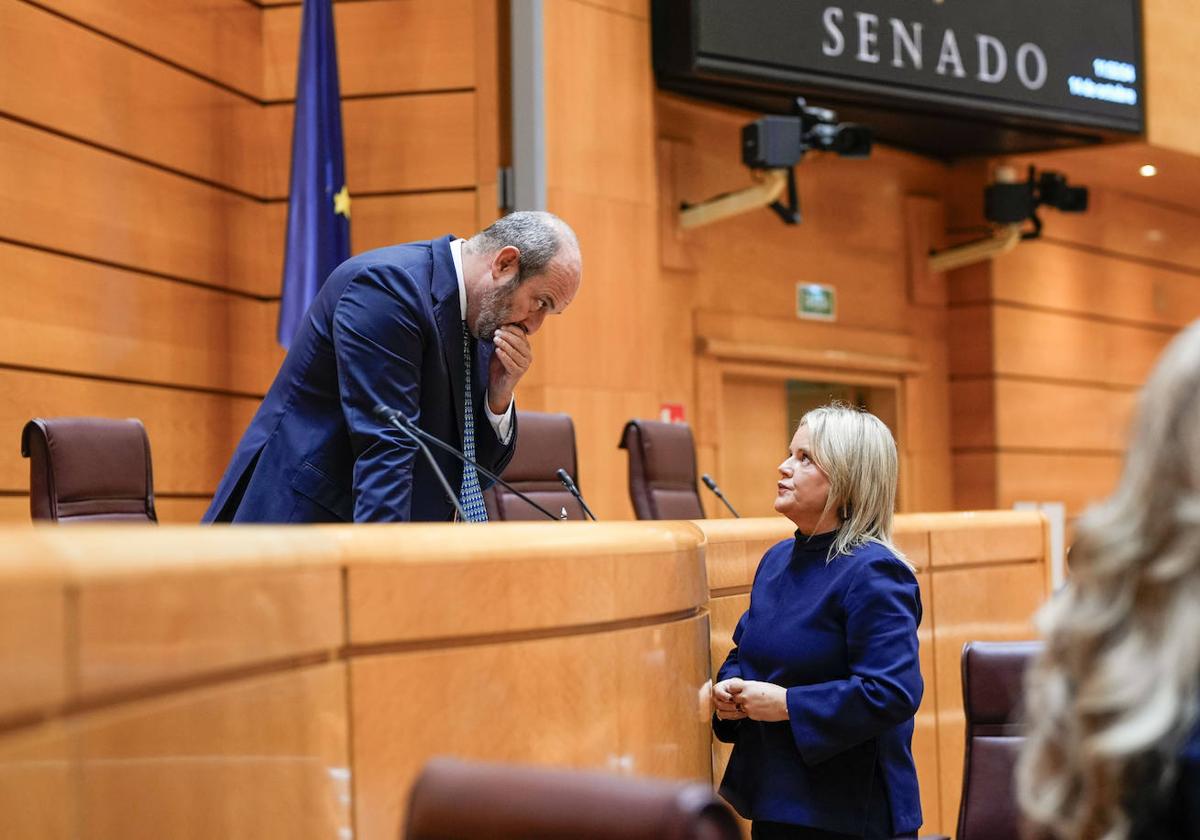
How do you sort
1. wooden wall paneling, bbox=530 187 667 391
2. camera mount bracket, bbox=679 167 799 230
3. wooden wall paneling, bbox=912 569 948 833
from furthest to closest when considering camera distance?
camera mount bracket, bbox=679 167 799 230 → wooden wall paneling, bbox=530 187 667 391 → wooden wall paneling, bbox=912 569 948 833

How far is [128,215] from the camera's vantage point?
5004 millimetres

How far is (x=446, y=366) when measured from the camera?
2557 millimetres

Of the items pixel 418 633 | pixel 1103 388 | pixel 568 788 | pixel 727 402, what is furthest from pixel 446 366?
pixel 1103 388

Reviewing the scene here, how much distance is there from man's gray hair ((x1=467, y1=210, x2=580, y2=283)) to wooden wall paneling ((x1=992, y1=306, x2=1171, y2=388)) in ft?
18.5

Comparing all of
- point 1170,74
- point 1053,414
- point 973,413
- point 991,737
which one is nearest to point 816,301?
point 973,413

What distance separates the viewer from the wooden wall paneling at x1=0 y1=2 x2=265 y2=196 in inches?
179

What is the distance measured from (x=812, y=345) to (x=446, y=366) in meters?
4.87

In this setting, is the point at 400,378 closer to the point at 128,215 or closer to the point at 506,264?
the point at 506,264

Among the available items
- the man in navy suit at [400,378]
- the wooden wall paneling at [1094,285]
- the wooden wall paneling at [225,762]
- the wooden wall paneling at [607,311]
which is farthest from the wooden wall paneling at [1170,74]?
the wooden wall paneling at [225,762]

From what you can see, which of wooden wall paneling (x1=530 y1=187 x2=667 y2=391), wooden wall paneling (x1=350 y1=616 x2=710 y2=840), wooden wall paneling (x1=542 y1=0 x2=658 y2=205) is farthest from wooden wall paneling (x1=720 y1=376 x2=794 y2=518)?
wooden wall paneling (x1=350 y1=616 x2=710 y2=840)

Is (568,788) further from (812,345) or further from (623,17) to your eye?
(812,345)

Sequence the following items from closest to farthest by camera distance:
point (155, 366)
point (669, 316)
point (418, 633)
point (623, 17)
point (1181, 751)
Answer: point (1181, 751), point (418, 633), point (155, 366), point (623, 17), point (669, 316)

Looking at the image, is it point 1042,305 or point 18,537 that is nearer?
point 18,537

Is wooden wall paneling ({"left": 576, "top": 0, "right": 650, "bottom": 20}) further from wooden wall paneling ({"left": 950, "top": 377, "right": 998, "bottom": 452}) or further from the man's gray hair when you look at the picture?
the man's gray hair
